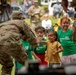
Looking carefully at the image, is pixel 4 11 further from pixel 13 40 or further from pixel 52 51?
pixel 13 40

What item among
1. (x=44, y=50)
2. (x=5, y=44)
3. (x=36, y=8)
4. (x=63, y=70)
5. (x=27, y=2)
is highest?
(x=63, y=70)

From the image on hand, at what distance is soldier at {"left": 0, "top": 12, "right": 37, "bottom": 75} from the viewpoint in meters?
5.57

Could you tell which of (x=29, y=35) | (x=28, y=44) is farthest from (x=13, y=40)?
(x=28, y=44)

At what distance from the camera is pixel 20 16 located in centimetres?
642

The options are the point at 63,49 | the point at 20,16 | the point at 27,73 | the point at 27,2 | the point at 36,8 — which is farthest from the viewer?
the point at 27,2

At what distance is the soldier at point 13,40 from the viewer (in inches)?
219

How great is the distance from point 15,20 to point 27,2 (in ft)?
116

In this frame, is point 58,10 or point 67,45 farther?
point 58,10

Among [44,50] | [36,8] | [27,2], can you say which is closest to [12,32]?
[44,50]

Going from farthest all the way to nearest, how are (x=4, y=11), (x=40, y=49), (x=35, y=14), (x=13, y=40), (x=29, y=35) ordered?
(x=35, y=14), (x=4, y=11), (x=40, y=49), (x=29, y=35), (x=13, y=40)

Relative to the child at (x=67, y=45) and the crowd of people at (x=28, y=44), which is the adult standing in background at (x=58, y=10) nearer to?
the crowd of people at (x=28, y=44)

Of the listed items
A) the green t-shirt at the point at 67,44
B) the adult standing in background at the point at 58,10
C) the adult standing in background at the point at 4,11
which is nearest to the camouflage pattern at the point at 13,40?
the green t-shirt at the point at 67,44

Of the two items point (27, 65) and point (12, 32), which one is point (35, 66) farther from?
point (12, 32)

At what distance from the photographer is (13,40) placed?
5.61 metres
